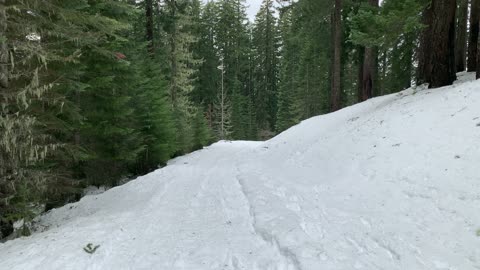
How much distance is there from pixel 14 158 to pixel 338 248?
5969 millimetres

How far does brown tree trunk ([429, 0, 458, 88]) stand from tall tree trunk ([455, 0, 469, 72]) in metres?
5.67

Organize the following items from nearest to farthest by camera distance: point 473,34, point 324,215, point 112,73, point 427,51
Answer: point 324,215 → point 427,51 → point 112,73 → point 473,34

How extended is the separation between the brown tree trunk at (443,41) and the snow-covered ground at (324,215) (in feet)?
4.44

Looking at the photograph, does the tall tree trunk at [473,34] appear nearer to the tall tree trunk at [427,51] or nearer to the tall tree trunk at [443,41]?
the tall tree trunk at [427,51]

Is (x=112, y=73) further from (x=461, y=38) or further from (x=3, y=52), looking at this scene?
(x=461, y=38)

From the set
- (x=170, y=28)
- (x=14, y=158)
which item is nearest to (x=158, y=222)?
(x=14, y=158)

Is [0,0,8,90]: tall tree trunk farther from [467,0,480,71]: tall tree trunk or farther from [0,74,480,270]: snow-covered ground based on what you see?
[467,0,480,71]: tall tree trunk

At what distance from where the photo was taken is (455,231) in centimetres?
422

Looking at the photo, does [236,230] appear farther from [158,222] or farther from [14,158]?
[14,158]

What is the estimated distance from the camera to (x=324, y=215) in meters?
5.46

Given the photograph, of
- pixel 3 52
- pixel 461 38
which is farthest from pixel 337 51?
pixel 3 52

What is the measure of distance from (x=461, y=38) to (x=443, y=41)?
7.51 meters

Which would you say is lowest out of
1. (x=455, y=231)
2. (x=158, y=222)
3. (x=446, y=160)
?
(x=158, y=222)

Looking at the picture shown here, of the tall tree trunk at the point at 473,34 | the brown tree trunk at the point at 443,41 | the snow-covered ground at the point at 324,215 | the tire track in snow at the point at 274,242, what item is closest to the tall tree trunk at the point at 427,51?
the brown tree trunk at the point at 443,41
